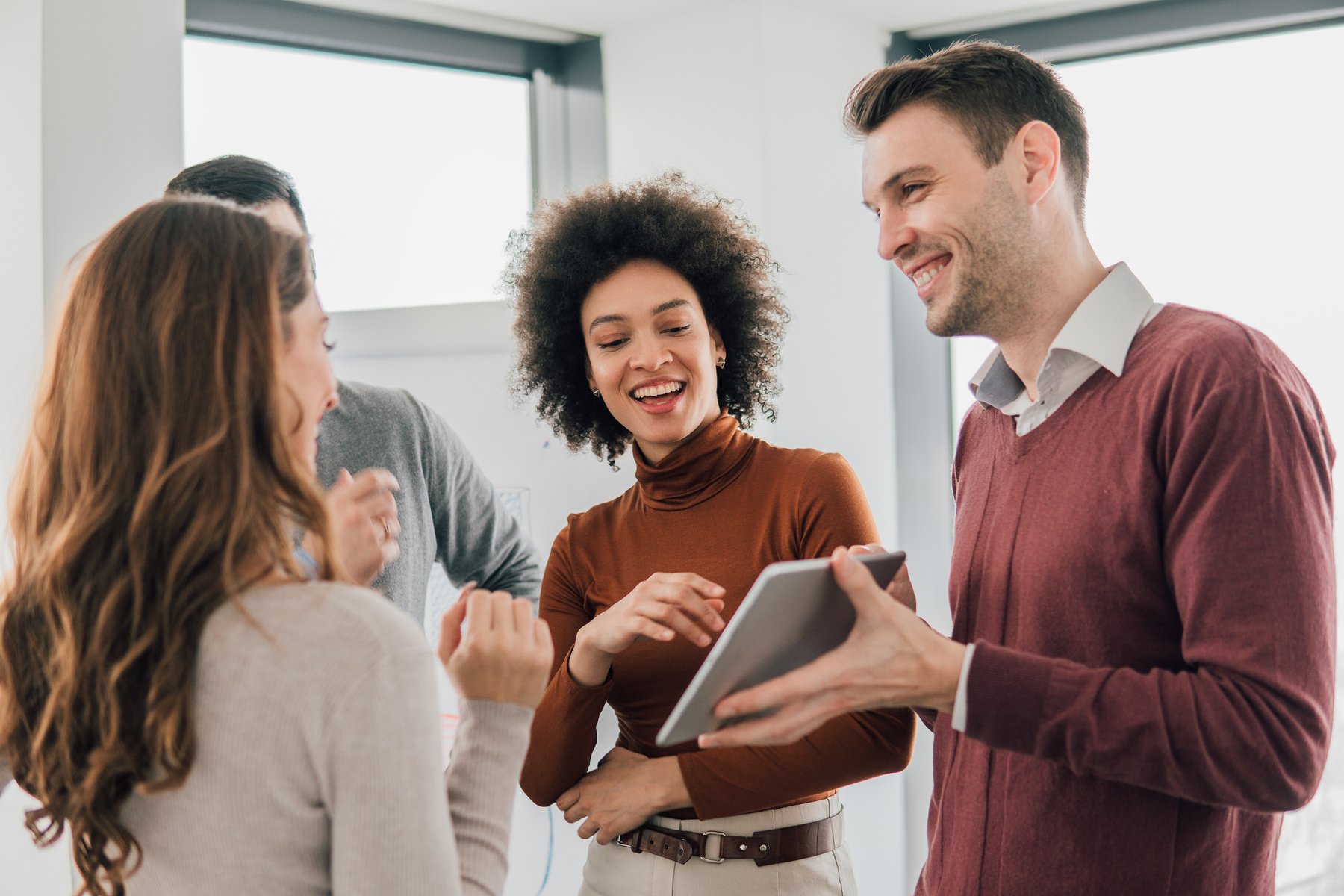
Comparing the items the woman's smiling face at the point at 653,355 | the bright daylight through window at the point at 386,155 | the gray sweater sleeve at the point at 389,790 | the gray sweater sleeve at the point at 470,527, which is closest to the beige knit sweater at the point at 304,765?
the gray sweater sleeve at the point at 389,790

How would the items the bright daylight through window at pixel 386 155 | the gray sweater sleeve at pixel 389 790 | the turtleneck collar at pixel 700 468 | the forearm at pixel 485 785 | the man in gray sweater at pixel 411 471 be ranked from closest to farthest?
the gray sweater sleeve at pixel 389 790 < the forearm at pixel 485 785 < the turtleneck collar at pixel 700 468 < the man in gray sweater at pixel 411 471 < the bright daylight through window at pixel 386 155

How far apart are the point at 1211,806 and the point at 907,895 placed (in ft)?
6.36

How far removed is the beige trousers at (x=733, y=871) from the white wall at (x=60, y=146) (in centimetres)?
115

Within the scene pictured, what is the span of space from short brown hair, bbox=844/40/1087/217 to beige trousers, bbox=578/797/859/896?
93 cm

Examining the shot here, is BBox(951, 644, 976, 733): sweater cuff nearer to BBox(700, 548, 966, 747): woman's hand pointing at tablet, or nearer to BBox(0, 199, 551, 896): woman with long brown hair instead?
BBox(700, 548, 966, 747): woman's hand pointing at tablet

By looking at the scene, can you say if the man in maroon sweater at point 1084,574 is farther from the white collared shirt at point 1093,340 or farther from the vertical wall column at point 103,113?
the vertical wall column at point 103,113

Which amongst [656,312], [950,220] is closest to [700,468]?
[656,312]

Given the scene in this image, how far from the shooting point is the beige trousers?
1.54 meters

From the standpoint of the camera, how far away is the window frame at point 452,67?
2594 mm

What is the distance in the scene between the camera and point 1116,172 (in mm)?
2787

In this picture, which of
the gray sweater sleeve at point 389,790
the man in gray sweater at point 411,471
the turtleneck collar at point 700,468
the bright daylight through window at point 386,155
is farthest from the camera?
the bright daylight through window at point 386,155

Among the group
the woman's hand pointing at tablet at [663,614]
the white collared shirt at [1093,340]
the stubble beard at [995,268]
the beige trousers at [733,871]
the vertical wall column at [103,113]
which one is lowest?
the beige trousers at [733,871]

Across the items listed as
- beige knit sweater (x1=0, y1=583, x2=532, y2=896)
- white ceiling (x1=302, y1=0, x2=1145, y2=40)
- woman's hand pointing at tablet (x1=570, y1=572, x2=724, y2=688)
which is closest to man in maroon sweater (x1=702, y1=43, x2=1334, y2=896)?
woman's hand pointing at tablet (x1=570, y1=572, x2=724, y2=688)

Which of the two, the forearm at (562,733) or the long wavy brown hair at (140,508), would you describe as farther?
the forearm at (562,733)
